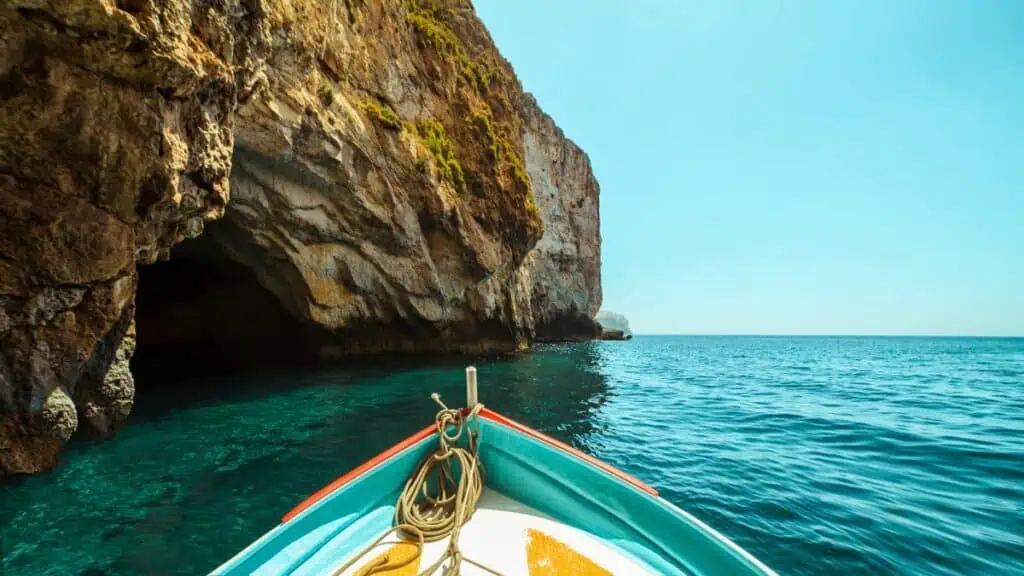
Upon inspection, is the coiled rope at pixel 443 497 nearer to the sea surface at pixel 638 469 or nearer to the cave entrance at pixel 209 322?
the sea surface at pixel 638 469

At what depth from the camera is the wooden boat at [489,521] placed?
2773 millimetres

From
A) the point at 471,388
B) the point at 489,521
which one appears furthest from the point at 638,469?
the point at 471,388

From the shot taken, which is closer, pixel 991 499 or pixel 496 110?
pixel 991 499

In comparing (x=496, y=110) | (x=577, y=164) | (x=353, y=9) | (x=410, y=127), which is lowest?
(x=410, y=127)

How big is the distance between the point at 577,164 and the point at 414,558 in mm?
43820

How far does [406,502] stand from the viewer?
11.1 ft

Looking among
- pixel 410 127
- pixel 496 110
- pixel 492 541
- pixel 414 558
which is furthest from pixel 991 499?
pixel 496 110

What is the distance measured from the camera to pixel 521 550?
305 cm

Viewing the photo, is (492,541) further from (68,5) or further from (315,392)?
(315,392)

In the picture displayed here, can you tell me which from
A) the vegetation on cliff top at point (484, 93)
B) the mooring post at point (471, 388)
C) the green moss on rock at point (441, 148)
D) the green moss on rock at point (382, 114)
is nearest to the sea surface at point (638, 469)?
the mooring post at point (471, 388)

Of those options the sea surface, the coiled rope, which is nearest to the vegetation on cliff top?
the sea surface

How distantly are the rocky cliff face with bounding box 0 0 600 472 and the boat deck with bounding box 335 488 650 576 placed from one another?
5.27 metres

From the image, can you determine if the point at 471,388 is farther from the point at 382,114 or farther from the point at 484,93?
the point at 484,93

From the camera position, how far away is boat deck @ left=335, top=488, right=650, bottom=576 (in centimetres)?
286
